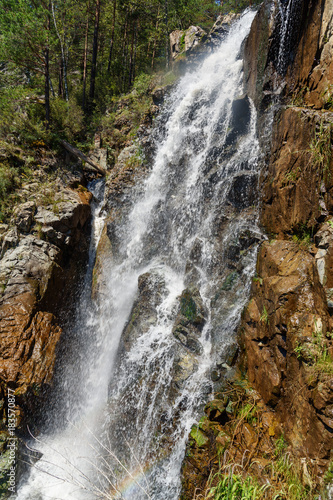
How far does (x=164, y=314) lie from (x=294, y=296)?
424 centimetres

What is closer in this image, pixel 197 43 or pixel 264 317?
pixel 264 317

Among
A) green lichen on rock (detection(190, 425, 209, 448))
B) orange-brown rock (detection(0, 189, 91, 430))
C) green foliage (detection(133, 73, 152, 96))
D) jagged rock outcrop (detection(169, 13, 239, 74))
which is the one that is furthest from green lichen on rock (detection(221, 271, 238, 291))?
jagged rock outcrop (detection(169, 13, 239, 74))

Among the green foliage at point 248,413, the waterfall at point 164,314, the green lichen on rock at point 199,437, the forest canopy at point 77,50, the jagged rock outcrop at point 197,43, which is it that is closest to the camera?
the green foliage at point 248,413

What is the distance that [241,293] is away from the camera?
21.1 ft

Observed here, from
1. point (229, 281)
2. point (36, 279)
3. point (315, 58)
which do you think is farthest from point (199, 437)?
point (315, 58)

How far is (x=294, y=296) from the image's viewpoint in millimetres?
4668

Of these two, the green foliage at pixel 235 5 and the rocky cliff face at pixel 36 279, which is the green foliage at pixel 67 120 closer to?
the rocky cliff face at pixel 36 279

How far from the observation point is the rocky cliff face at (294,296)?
390 centimetres

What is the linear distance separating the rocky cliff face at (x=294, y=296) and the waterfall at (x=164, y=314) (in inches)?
30.0

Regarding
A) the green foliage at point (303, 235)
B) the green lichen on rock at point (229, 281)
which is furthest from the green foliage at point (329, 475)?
the green lichen on rock at point (229, 281)

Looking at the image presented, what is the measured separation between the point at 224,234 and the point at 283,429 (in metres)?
4.75

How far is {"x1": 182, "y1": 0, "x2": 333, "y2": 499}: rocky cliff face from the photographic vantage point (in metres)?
3.90

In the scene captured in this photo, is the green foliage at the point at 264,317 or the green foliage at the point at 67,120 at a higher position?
the green foliage at the point at 67,120

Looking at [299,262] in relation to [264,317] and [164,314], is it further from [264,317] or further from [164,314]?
[164,314]
